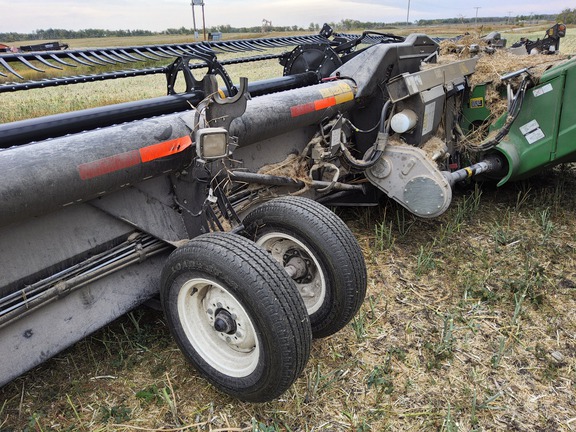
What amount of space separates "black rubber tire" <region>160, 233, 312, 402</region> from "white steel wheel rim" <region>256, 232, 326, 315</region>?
0.43m

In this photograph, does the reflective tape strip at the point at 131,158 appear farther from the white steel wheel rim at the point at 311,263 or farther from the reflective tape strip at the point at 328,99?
the reflective tape strip at the point at 328,99

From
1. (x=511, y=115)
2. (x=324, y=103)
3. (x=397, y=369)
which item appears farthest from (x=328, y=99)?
(x=397, y=369)

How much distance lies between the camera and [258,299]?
6.06 ft

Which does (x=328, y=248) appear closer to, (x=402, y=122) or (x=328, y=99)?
(x=328, y=99)

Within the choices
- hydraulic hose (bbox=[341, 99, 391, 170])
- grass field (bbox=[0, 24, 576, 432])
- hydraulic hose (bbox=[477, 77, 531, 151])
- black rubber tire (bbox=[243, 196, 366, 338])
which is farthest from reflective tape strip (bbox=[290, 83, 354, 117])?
hydraulic hose (bbox=[477, 77, 531, 151])

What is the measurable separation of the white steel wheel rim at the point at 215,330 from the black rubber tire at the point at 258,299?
0.02 m

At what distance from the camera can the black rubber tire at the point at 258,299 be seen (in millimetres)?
1856

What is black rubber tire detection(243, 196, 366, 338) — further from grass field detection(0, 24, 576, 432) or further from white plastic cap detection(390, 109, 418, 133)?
white plastic cap detection(390, 109, 418, 133)

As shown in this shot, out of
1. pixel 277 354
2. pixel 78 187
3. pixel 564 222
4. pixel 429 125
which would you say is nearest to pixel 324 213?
pixel 277 354

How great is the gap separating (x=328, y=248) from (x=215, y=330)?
0.62m

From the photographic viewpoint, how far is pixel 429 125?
371cm

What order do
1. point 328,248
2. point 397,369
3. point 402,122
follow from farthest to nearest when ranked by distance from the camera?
point 402,122, point 397,369, point 328,248

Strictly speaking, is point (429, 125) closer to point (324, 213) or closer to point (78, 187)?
point (324, 213)

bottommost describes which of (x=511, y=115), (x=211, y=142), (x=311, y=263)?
(x=311, y=263)
